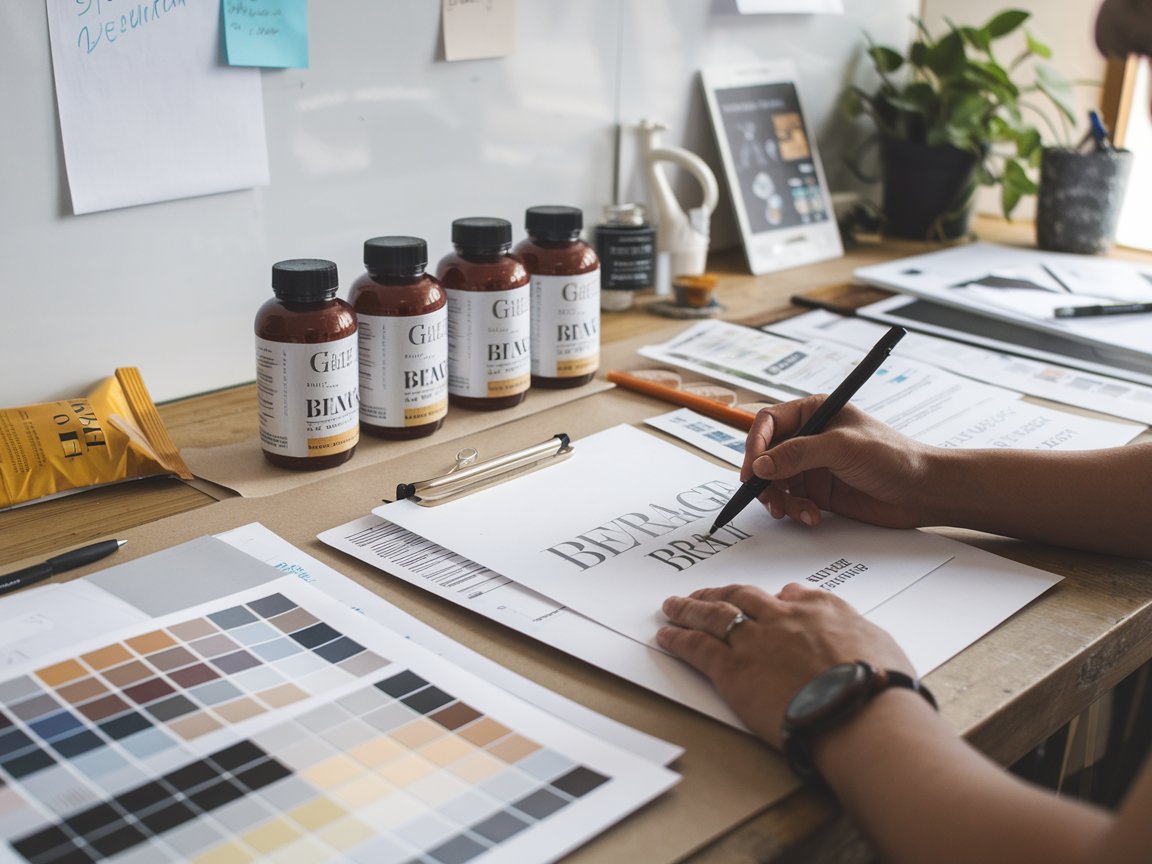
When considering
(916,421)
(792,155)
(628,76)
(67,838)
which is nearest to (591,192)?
(628,76)

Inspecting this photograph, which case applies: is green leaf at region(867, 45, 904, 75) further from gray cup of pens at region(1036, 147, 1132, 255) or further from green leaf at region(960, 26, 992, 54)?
gray cup of pens at region(1036, 147, 1132, 255)

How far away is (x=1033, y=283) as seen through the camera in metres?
1.55

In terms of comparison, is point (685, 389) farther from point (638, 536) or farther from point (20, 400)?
point (20, 400)

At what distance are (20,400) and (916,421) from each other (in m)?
0.83

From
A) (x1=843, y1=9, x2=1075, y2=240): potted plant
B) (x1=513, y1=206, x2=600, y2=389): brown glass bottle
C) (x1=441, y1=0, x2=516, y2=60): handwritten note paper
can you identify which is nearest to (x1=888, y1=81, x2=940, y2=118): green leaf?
(x1=843, y1=9, x2=1075, y2=240): potted plant

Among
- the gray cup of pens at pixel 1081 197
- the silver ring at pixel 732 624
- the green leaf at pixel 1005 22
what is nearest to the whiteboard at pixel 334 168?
the green leaf at pixel 1005 22

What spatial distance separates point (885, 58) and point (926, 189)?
0.73 ft

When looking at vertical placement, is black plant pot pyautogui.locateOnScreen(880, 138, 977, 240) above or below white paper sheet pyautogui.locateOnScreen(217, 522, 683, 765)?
above

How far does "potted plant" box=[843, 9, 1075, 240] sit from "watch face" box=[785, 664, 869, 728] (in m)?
1.31

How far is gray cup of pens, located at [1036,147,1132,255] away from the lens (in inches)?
67.1

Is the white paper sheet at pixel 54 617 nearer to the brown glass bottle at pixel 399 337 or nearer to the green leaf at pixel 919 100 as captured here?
the brown glass bottle at pixel 399 337

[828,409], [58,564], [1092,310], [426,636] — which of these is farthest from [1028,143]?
[58,564]

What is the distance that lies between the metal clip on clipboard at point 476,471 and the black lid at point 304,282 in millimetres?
170

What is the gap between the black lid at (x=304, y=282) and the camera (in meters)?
0.93
